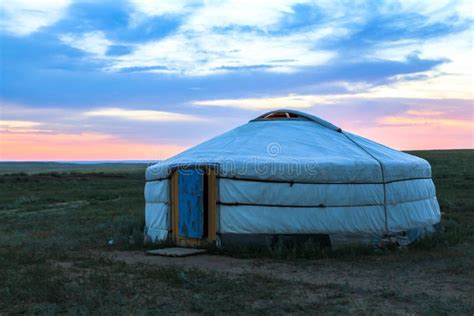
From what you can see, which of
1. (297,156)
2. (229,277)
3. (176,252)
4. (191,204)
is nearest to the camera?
(229,277)

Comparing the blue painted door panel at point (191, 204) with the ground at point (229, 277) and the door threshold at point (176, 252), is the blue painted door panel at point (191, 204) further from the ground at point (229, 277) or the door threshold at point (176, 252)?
the ground at point (229, 277)

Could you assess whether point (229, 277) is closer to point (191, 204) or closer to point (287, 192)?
point (287, 192)

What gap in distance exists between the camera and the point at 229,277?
7148mm

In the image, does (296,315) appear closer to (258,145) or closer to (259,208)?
(259,208)

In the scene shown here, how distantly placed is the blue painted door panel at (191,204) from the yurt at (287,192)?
0.02 metres

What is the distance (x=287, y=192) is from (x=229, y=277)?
235 cm

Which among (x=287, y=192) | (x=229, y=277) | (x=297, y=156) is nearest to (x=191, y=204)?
(x=287, y=192)

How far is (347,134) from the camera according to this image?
11.2 metres

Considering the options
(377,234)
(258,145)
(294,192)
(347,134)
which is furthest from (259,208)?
(347,134)

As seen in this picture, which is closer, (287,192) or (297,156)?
(287,192)

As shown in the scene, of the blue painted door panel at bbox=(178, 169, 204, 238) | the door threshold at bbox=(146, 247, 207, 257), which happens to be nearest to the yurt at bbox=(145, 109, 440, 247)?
the blue painted door panel at bbox=(178, 169, 204, 238)

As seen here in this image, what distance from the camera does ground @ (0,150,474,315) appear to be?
5.75 m

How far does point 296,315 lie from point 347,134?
20.6 feet

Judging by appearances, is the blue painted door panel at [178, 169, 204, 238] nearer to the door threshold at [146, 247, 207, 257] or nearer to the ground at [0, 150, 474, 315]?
the door threshold at [146, 247, 207, 257]
